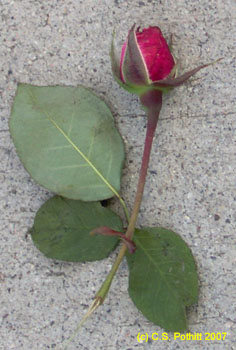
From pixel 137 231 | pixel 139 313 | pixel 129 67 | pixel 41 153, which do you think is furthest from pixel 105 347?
pixel 129 67

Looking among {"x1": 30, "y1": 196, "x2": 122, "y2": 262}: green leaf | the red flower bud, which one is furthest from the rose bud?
{"x1": 30, "y1": 196, "x2": 122, "y2": 262}: green leaf

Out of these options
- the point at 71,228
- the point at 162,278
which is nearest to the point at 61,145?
the point at 71,228

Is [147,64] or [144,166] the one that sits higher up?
[147,64]

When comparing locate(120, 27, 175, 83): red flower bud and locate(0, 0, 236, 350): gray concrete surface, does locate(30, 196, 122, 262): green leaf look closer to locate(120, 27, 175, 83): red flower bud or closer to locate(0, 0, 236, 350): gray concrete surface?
locate(0, 0, 236, 350): gray concrete surface

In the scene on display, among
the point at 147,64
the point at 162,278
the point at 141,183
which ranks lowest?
the point at 162,278

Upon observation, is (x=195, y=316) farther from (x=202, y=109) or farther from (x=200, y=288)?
(x=202, y=109)

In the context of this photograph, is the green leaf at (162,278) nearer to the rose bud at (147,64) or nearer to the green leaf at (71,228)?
the green leaf at (71,228)

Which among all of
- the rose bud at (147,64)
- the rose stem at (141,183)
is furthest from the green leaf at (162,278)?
the rose bud at (147,64)

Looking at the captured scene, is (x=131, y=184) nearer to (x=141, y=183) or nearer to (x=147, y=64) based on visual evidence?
(x=141, y=183)
